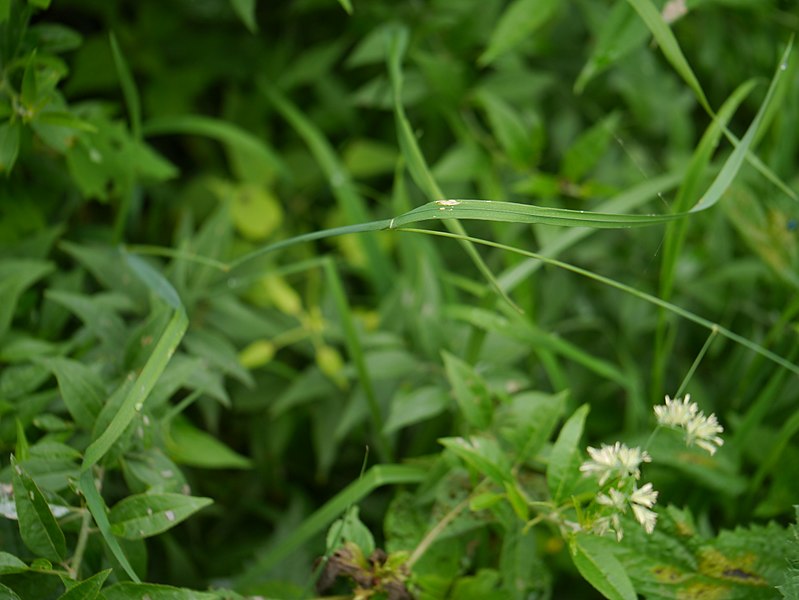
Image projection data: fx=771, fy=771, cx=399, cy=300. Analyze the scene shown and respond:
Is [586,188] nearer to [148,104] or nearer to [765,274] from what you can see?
[765,274]

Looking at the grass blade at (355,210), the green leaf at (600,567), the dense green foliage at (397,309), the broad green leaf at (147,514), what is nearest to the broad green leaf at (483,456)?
the dense green foliage at (397,309)

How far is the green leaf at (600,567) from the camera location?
2.51 feet

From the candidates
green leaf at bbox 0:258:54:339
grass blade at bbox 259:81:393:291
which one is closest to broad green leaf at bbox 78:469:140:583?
green leaf at bbox 0:258:54:339

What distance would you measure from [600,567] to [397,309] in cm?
58

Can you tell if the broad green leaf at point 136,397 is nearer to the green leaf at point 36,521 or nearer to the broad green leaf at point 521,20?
the green leaf at point 36,521

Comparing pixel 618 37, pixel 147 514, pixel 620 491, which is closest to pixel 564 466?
pixel 620 491

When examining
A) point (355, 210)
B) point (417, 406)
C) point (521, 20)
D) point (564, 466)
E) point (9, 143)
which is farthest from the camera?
point (355, 210)

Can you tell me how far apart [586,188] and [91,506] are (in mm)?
888

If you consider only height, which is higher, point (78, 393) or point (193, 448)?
point (78, 393)

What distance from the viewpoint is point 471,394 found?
0.97m

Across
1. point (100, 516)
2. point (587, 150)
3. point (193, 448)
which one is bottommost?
point (193, 448)

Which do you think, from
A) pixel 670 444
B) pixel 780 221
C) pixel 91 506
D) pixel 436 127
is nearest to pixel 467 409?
pixel 670 444

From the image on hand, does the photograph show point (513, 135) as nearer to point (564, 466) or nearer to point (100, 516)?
point (564, 466)

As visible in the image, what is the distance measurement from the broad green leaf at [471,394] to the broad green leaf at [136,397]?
334mm
